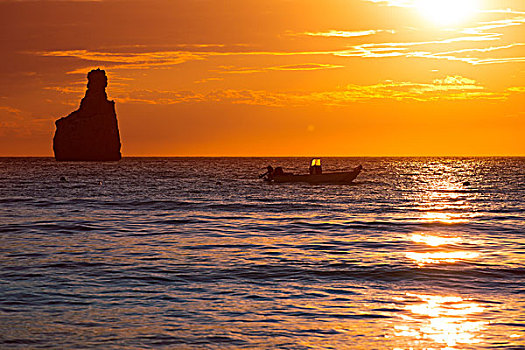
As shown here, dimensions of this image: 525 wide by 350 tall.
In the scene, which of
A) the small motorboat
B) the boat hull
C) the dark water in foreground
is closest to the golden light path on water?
the dark water in foreground

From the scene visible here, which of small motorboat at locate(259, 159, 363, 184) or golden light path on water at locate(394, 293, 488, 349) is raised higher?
small motorboat at locate(259, 159, 363, 184)

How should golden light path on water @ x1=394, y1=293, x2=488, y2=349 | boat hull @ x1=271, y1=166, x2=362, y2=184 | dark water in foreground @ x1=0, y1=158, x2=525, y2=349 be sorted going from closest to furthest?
golden light path on water @ x1=394, y1=293, x2=488, y2=349, dark water in foreground @ x1=0, y1=158, x2=525, y2=349, boat hull @ x1=271, y1=166, x2=362, y2=184

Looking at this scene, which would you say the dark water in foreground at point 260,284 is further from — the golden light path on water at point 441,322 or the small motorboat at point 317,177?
the small motorboat at point 317,177

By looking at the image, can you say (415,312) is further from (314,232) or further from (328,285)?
(314,232)

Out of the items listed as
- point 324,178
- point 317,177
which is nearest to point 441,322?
point 317,177

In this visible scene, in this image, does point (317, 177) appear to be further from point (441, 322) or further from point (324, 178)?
point (441, 322)

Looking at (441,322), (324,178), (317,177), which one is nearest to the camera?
(441,322)

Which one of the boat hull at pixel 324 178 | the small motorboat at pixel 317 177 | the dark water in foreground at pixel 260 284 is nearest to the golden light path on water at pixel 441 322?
the dark water in foreground at pixel 260 284

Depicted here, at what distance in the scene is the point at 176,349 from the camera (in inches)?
455

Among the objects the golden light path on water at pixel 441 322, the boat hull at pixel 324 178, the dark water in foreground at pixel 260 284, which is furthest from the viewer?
the boat hull at pixel 324 178

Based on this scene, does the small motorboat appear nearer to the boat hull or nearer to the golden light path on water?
the boat hull

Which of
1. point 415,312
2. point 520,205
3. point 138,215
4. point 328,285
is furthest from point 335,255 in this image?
point 520,205

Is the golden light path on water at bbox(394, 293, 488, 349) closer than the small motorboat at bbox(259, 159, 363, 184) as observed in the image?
Yes

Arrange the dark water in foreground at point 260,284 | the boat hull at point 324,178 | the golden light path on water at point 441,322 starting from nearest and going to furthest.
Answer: the golden light path on water at point 441,322, the dark water in foreground at point 260,284, the boat hull at point 324,178
